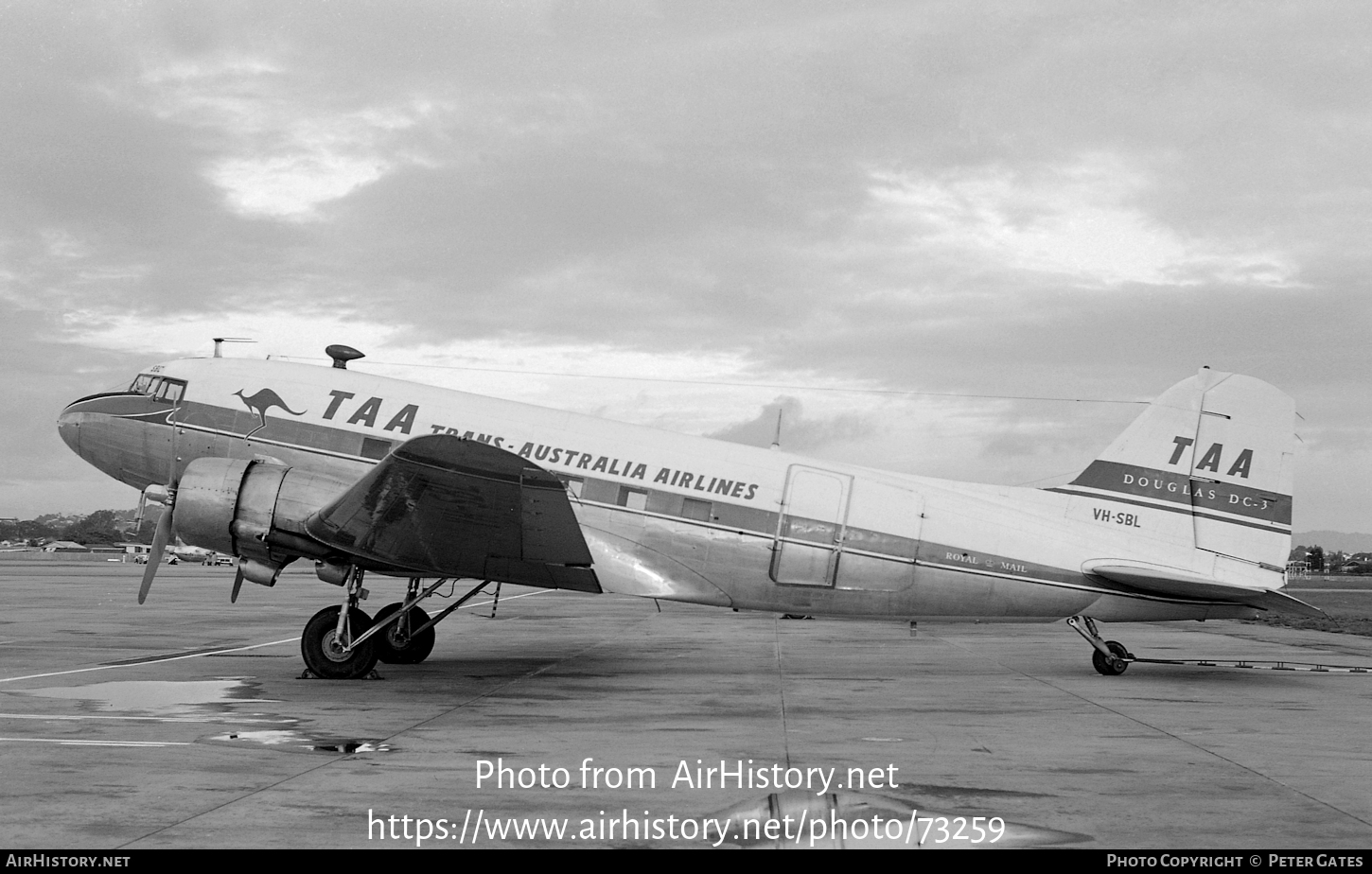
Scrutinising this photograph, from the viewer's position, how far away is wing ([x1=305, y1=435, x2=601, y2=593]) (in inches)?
468

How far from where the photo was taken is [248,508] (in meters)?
13.7

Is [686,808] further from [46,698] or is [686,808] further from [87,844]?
[46,698]

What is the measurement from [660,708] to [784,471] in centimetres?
415

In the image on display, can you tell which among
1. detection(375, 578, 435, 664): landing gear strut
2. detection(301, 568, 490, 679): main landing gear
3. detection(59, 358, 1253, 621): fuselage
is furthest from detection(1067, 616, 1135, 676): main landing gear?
detection(301, 568, 490, 679): main landing gear

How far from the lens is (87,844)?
19.9 ft

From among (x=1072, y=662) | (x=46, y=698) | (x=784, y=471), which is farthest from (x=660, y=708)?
(x=1072, y=662)

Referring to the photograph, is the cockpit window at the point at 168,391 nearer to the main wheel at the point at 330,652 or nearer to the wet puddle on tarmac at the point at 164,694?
the wet puddle on tarmac at the point at 164,694

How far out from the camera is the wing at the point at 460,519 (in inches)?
468

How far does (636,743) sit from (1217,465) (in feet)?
31.9

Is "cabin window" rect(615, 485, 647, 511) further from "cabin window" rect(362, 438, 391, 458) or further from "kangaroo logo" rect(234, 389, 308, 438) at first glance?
"kangaroo logo" rect(234, 389, 308, 438)

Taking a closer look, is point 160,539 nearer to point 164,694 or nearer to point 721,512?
point 164,694

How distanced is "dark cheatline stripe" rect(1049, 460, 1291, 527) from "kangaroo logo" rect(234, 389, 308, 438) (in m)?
10.9

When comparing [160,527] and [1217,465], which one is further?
[1217,465]

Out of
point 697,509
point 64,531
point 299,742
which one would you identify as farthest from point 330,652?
point 64,531
